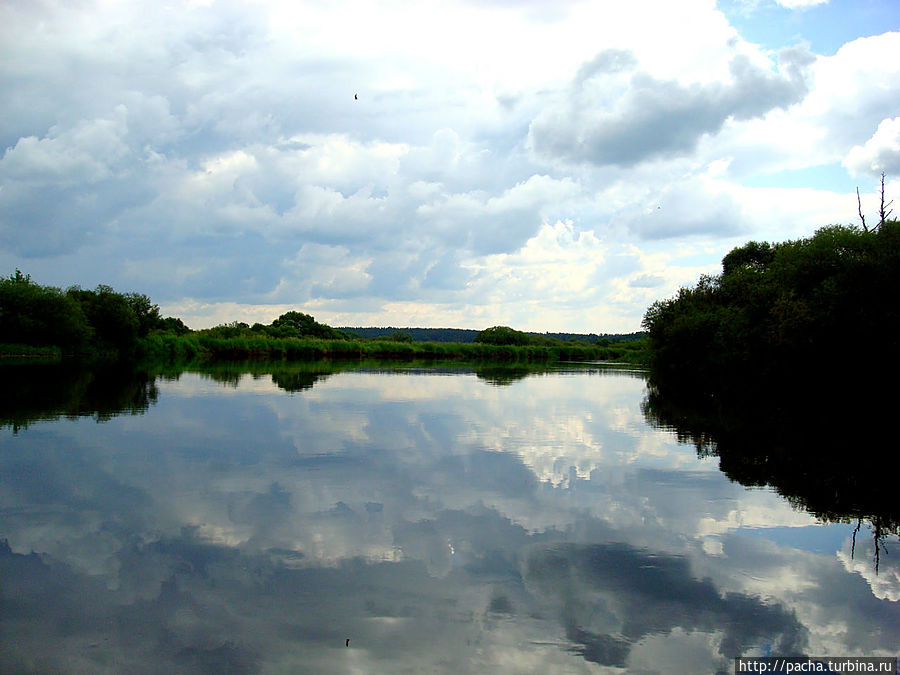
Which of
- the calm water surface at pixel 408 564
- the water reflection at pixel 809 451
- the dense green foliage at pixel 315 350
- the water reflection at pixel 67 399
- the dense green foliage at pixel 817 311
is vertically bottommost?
the water reflection at pixel 809 451

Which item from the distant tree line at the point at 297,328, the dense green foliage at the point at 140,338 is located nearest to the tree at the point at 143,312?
the dense green foliage at the point at 140,338

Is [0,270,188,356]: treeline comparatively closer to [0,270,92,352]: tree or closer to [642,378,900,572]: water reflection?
[0,270,92,352]: tree

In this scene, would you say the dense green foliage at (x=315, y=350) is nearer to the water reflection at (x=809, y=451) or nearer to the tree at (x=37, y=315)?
the tree at (x=37, y=315)

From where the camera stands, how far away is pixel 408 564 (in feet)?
23.1

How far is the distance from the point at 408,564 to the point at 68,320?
2663 inches

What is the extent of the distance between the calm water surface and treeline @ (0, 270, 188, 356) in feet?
187

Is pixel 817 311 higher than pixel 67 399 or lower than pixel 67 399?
higher

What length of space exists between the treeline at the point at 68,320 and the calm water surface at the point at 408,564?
57.1m

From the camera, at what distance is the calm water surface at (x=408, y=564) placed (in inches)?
206

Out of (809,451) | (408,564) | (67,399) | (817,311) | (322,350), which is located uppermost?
(817,311)

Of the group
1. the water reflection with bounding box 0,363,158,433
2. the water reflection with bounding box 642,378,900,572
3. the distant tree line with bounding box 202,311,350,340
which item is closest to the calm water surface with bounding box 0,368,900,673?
the water reflection with bounding box 642,378,900,572

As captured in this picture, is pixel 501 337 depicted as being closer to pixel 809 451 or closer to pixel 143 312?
pixel 143 312

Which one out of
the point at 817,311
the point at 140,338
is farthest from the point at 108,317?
the point at 817,311

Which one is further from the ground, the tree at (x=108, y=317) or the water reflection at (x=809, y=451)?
the tree at (x=108, y=317)
